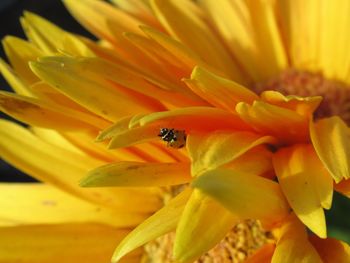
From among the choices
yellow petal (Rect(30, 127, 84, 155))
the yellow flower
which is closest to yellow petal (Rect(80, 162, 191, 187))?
the yellow flower

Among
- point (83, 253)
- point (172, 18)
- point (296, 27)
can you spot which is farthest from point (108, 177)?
point (296, 27)

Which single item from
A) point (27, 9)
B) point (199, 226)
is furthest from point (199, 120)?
point (27, 9)

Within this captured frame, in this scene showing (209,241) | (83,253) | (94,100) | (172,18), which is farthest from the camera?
(172,18)

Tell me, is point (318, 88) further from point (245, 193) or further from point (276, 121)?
point (245, 193)

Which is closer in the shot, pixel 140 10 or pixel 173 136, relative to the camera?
pixel 173 136

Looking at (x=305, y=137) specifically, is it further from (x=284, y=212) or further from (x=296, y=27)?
(x=296, y=27)

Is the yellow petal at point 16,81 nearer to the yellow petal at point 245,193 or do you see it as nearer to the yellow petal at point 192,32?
the yellow petal at point 192,32
